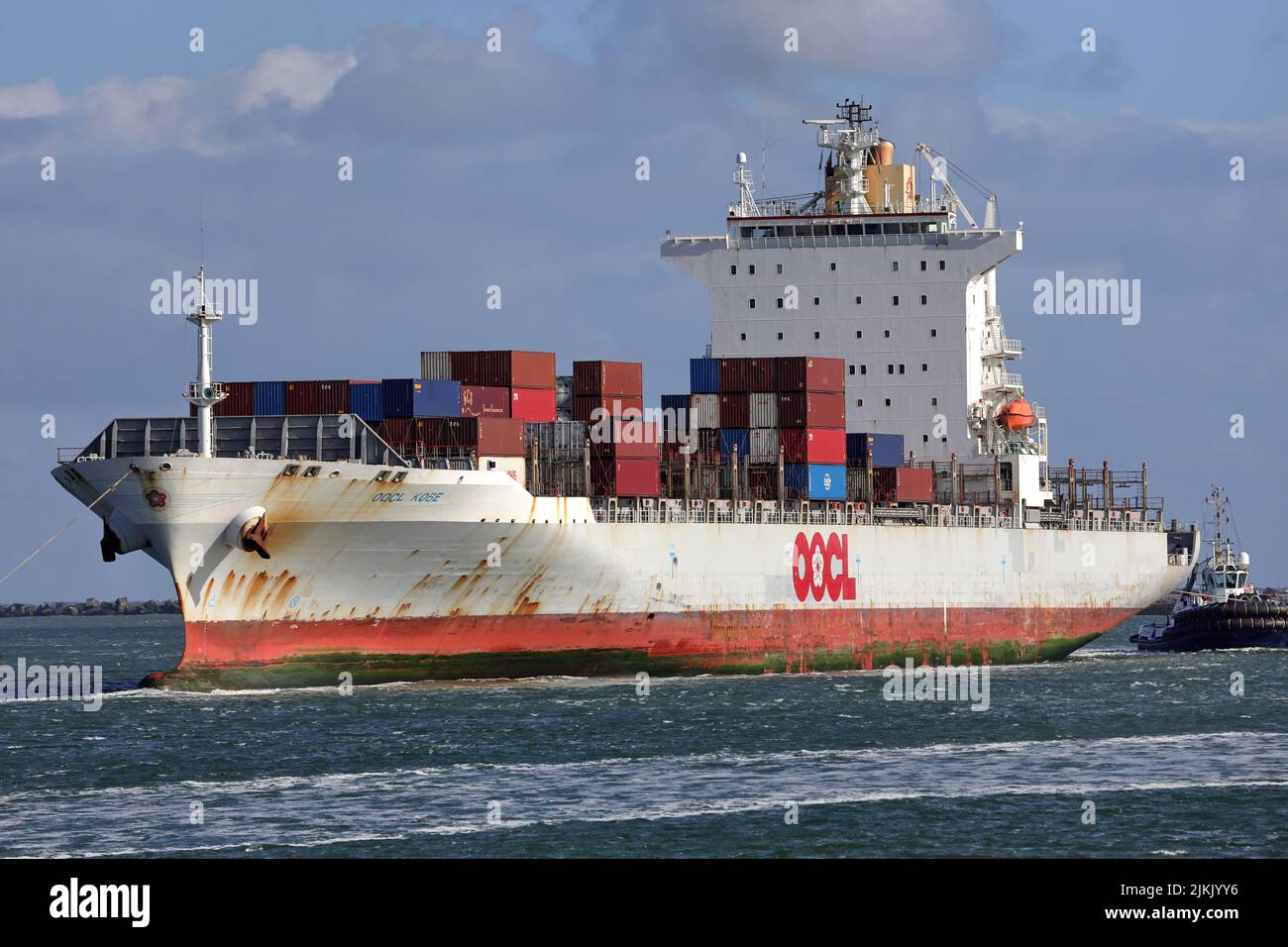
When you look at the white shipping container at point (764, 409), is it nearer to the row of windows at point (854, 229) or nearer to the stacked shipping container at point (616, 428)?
the stacked shipping container at point (616, 428)

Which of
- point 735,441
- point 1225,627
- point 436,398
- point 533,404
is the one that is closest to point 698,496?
point 735,441

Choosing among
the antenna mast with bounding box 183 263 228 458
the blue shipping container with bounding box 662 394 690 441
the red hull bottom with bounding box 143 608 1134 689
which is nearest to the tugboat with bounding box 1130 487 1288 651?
the red hull bottom with bounding box 143 608 1134 689

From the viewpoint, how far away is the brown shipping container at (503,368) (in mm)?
42812

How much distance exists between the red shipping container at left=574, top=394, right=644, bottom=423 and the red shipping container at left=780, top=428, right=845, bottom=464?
460cm

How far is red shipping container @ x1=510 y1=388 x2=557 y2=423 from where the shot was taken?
1681 inches

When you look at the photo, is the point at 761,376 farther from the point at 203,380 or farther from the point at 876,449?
the point at 203,380

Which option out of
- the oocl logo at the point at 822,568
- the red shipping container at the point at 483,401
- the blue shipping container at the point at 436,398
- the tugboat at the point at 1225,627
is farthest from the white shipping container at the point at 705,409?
the tugboat at the point at 1225,627

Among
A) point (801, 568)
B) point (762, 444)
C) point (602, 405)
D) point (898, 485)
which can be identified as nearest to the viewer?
point (602, 405)

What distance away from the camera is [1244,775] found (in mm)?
26625

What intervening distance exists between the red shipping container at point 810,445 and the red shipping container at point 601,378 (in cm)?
469

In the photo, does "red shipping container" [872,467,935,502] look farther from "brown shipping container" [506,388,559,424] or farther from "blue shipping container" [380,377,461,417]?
"blue shipping container" [380,377,461,417]

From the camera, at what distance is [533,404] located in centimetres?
4322

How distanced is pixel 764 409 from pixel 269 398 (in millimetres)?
13291
